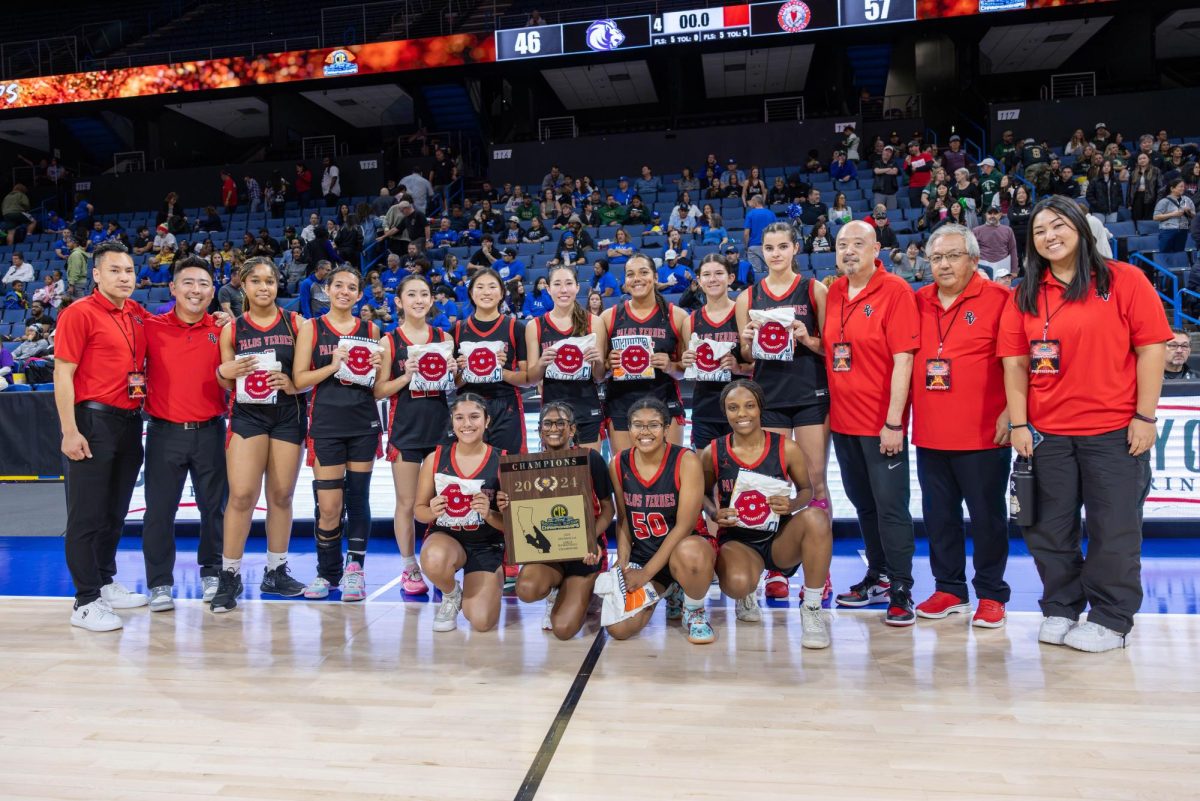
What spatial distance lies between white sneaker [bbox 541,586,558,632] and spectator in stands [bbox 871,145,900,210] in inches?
414

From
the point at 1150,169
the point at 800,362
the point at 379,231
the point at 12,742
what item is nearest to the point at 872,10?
the point at 1150,169

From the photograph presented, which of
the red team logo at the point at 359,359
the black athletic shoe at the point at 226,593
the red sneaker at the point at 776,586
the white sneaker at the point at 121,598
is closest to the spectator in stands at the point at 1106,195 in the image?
the red sneaker at the point at 776,586

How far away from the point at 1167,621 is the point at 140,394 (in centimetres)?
484

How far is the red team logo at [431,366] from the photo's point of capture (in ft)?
14.3

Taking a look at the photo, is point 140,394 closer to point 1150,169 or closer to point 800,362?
point 800,362

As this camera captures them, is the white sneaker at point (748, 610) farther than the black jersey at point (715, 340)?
No

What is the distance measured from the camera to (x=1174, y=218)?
33.7 ft

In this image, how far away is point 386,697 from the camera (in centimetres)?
316

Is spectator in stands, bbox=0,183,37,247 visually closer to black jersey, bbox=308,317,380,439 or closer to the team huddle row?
the team huddle row

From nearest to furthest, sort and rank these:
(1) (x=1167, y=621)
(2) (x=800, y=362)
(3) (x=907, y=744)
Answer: (3) (x=907, y=744) < (1) (x=1167, y=621) < (2) (x=800, y=362)

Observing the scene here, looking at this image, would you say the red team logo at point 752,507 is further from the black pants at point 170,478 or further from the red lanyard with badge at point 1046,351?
the black pants at point 170,478

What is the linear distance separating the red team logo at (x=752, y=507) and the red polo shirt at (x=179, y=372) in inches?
104

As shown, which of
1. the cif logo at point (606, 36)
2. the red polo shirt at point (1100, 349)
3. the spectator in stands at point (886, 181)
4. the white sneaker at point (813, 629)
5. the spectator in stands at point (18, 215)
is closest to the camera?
the red polo shirt at point (1100, 349)

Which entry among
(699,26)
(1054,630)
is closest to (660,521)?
(1054,630)
